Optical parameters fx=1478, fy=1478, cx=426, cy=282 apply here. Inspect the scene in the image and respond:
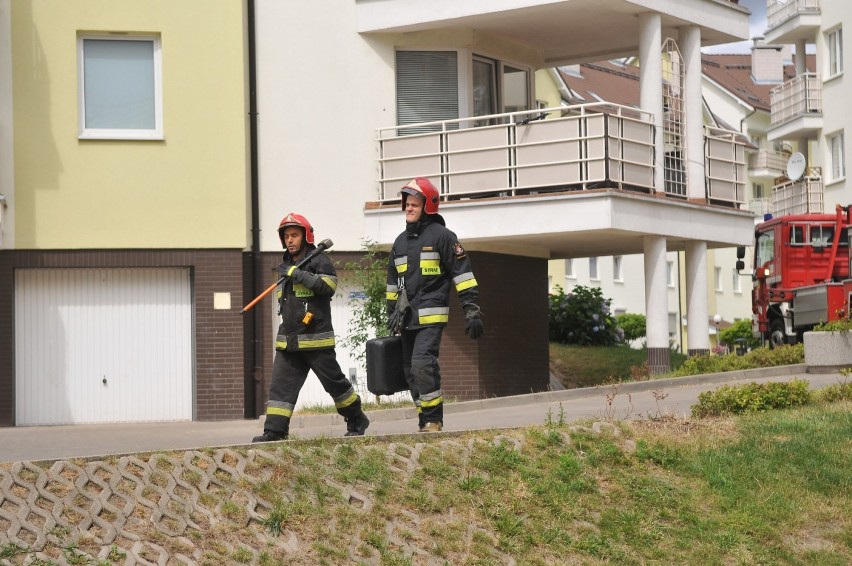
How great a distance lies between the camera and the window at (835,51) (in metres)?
46.1

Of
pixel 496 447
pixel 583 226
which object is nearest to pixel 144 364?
pixel 583 226

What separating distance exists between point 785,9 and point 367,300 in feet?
104

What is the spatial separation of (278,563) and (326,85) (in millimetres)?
13664

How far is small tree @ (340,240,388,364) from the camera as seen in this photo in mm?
20766

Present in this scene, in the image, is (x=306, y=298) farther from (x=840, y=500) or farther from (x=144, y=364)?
(x=144, y=364)

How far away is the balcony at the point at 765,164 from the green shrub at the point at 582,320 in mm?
41305

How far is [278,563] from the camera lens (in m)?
8.93

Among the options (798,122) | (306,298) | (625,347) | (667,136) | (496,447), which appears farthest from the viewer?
(798,122)

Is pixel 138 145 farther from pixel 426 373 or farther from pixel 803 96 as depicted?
pixel 803 96

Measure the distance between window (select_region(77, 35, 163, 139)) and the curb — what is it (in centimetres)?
555

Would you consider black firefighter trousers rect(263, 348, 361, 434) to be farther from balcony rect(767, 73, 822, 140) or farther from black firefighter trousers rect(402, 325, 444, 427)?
balcony rect(767, 73, 822, 140)

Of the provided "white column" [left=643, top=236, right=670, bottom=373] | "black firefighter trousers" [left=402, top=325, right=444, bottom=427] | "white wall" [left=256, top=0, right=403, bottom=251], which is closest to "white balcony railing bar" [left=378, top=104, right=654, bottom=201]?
"white wall" [left=256, top=0, right=403, bottom=251]

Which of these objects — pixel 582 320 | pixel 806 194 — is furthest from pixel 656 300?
pixel 806 194

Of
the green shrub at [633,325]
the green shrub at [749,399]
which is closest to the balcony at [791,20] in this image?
Result: the green shrub at [633,325]
